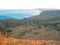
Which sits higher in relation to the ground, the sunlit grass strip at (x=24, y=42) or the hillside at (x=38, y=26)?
the hillside at (x=38, y=26)

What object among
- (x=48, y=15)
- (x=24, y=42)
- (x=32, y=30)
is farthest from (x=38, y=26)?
(x=24, y=42)

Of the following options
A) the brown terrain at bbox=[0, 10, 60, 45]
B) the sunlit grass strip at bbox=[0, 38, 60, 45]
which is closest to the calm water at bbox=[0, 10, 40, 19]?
the brown terrain at bbox=[0, 10, 60, 45]

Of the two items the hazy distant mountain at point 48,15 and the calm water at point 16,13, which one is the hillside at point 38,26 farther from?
the calm water at point 16,13

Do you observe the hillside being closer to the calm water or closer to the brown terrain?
Answer: the brown terrain

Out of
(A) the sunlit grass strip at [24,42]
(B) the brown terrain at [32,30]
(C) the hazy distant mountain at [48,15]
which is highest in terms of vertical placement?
(C) the hazy distant mountain at [48,15]

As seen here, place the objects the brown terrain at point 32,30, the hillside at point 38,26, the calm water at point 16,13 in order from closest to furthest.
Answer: the brown terrain at point 32,30, the hillside at point 38,26, the calm water at point 16,13

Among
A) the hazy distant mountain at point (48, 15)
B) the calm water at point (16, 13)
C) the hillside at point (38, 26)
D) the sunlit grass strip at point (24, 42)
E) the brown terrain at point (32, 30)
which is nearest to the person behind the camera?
the sunlit grass strip at point (24, 42)

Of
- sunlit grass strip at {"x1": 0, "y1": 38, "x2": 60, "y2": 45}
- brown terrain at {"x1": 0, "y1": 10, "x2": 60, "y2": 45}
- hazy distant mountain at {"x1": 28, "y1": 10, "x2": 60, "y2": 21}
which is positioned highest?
hazy distant mountain at {"x1": 28, "y1": 10, "x2": 60, "y2": 21}

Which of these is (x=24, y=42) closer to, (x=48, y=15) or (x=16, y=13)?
(x=16, y=13)

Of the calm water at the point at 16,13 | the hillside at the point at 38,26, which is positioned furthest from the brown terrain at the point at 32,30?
the calm water at the point at 16,13

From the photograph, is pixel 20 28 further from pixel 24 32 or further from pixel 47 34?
pixel 47 34
